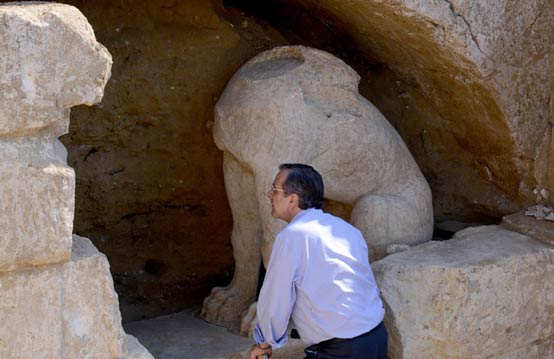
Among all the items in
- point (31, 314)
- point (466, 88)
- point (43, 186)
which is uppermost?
point (466, 88)

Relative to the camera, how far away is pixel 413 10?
376 cm

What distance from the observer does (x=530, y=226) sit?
407 cm

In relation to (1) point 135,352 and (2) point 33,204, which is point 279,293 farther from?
(2) point 33,204

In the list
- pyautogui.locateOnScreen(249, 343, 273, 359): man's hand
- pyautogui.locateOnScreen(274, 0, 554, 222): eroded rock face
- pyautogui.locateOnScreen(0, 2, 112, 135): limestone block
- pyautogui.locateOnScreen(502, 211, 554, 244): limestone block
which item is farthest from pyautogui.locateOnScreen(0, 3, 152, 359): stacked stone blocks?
pyautogui.locateOnScreen(502, 211, 554, 244): limestone block

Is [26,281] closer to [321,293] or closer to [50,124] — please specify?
[50,124]

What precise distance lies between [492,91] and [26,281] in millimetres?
2193

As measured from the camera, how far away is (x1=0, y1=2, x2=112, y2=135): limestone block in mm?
2695

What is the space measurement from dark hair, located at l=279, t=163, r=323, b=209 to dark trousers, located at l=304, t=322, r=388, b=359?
1.58 ft

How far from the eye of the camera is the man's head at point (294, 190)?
320 centimetres

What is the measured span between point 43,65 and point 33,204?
0.42 meters

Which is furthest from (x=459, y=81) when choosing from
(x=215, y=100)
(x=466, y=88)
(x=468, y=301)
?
(x=215, y=100)

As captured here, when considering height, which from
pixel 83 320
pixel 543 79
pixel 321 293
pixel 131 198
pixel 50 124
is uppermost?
pixel 543 79

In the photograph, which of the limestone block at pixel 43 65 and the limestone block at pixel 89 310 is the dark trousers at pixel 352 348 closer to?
the limestone block at pixel 89 310

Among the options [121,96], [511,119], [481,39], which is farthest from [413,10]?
[121,96]
